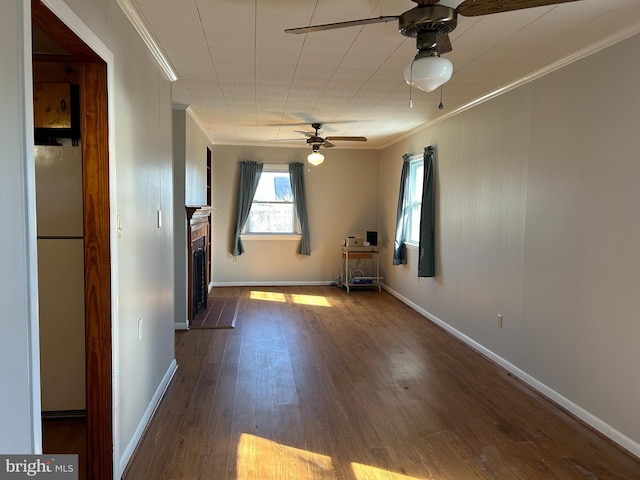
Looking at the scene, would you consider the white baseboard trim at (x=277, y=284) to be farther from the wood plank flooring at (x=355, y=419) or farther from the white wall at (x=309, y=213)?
the wood plank flooring at (x=355, y=419)

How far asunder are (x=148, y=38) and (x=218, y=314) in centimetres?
358

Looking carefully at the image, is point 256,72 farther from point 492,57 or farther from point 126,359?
point 126,359

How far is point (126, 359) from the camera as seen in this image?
227 centimetres

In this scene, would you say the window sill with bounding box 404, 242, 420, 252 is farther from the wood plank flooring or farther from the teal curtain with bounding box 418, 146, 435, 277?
the wood plank flooring

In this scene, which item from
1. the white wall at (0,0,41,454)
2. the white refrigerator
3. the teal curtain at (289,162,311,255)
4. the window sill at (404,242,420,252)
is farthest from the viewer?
the teal curtain at (289,162,311,255)

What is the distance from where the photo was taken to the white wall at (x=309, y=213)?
729 cm

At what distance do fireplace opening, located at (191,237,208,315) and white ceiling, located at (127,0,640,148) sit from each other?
5.80 feet

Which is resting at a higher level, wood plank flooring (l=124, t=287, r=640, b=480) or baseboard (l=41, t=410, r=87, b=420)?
baseboard (l=41, t=410, r=87, b=420)

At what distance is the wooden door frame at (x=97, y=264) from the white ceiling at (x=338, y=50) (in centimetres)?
63

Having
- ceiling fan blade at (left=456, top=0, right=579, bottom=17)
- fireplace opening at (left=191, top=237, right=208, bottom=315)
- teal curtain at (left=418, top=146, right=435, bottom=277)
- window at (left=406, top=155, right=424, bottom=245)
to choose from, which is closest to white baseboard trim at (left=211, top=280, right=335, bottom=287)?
fireplace opening at (left=191, top=237, right=208, bottom=315)

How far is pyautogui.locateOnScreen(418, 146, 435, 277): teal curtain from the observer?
5191 millimetres

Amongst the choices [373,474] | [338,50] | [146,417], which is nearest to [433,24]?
[338,50]

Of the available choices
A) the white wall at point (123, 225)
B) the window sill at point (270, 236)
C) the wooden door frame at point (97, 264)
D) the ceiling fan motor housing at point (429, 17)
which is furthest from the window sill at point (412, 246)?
the wooden door frame at point (97, 264)

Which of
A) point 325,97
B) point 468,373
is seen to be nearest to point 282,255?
point 325,97
